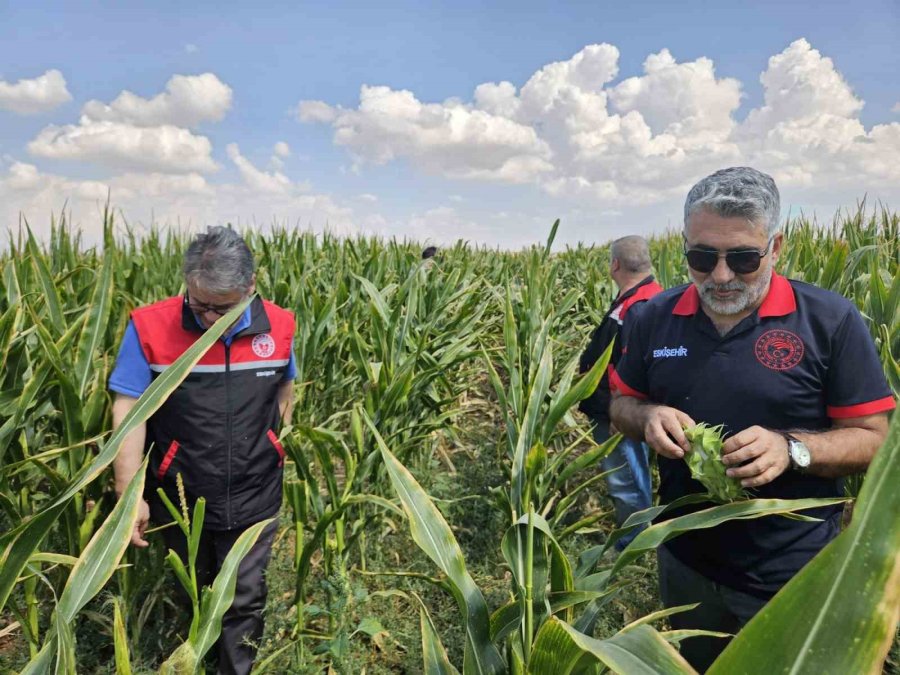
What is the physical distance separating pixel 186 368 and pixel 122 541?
33 cm

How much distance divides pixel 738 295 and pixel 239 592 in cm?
196

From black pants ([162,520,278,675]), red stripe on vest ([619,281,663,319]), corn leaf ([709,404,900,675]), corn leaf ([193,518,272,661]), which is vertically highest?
red stripe on vest ([619,281,663,319])

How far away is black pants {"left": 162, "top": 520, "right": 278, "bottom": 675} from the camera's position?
222 cm

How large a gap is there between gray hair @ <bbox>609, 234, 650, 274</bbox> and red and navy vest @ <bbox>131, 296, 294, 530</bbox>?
1.99m

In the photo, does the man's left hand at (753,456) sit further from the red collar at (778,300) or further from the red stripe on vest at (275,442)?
the red stripe on vest at (275,442)

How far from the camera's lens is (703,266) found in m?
1.58

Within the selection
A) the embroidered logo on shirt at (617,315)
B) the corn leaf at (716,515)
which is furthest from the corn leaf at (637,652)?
the embroidered logo on shirt at (617,315)

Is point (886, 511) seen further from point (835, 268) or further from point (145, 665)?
point (835, 268)

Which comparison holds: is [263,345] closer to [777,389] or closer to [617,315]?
[777,389]

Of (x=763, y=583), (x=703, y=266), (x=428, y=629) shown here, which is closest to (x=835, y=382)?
(x=703, y=266)

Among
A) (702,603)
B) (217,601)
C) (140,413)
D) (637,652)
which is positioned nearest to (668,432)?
(702,603)

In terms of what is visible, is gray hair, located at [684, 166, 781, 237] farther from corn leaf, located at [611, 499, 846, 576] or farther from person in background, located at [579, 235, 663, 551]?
person in background, located at [579, 235, 663, 551]

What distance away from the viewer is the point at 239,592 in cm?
222

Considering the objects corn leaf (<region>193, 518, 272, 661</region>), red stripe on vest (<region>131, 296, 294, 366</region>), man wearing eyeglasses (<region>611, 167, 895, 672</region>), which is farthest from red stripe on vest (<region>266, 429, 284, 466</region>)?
man wearing eyeglasses (<region>611, 167, 895, 672</region>)
